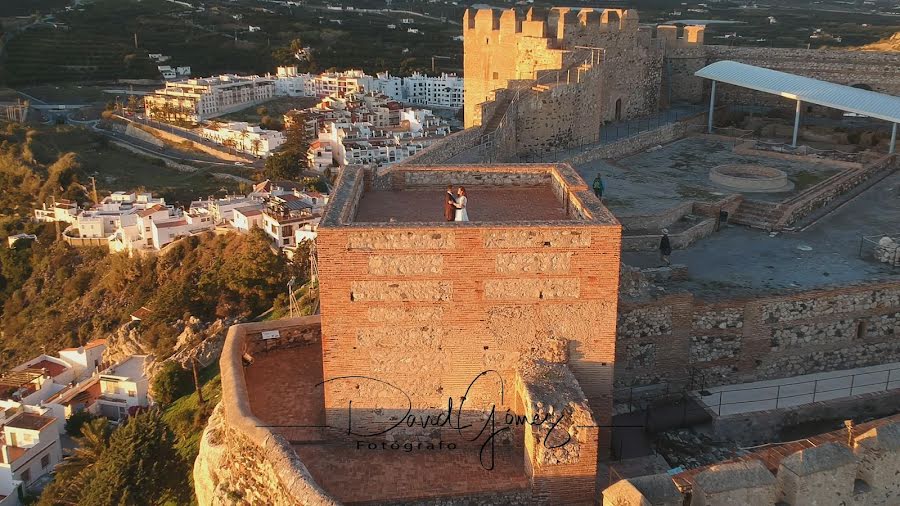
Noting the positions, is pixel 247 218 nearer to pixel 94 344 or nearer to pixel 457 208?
pixel 94 344

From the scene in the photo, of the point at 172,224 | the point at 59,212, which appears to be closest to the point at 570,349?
the point at 172,224

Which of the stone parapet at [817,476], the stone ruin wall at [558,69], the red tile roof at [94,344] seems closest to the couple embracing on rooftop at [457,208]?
the stone parapet at [817,476]

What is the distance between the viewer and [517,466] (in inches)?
306

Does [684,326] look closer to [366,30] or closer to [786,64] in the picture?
[786,64]

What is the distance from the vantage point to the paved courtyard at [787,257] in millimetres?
12516

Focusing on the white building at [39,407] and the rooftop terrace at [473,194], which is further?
the white building at [39,407]

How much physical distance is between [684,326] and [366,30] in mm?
109574

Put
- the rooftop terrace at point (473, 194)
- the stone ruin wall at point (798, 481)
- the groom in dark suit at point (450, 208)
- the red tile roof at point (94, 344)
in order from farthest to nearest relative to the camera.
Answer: the red tile roof at point (94, 344), the rooftop terrace at point (473, 194), the groom in dark suit at point (450, 208), the stone ruin wall at point (798, 481)

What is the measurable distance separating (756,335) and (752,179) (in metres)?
6.99

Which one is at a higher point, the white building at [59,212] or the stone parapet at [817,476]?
the stone parapet at [817,476]

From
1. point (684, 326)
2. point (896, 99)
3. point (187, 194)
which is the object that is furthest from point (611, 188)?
point (187, 194)

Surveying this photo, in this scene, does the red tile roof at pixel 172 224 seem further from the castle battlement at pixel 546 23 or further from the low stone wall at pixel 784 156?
the low stone wall at pixel 784 156

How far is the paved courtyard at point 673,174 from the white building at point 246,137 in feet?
185

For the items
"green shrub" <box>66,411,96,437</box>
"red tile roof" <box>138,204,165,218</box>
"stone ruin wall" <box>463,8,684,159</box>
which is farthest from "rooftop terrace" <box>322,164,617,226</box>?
"red tile roof" <box>138,204,165,218</box>
